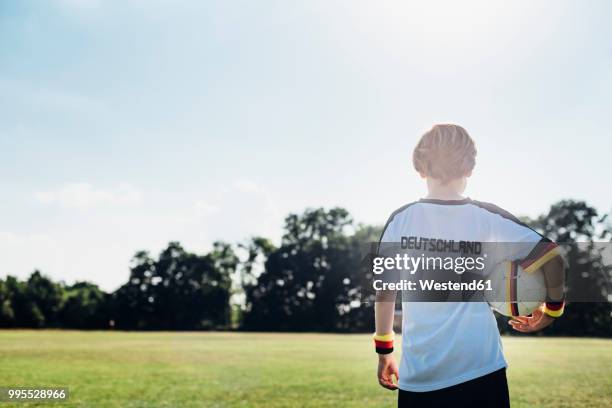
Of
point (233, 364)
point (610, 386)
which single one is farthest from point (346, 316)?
point (610, 386)

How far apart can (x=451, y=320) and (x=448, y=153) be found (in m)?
0.76

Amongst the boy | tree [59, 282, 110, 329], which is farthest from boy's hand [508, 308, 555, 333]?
tree [59, 282, 110, 329]

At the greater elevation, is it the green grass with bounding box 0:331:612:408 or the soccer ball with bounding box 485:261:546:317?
the soccer ball with bounding box 485:261:546:317

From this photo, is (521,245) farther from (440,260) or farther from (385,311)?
(385,311)

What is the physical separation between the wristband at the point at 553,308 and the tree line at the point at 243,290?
75.8 meters

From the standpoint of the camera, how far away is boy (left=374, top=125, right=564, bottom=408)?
7.80ft

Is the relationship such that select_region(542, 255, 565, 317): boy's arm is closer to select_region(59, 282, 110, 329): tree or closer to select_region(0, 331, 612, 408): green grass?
select_region(0, 331, 612, 408): green grass

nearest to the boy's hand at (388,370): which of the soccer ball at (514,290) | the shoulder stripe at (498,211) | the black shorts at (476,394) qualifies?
the black shorts at (476,394)

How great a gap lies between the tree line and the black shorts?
249 feet

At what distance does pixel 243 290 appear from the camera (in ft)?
294

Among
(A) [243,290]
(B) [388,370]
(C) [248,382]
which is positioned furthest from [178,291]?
(B) [388,370]

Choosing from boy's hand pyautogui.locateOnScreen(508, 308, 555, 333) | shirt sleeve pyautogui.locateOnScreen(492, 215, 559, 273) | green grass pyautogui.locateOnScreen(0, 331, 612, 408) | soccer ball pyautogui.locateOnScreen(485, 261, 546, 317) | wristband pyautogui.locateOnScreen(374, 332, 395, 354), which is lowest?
green grass pyautogui.locateOnScreen(0, 331, 612, 408)

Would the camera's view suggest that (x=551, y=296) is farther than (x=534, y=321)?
No

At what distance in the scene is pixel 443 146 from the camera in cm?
257
